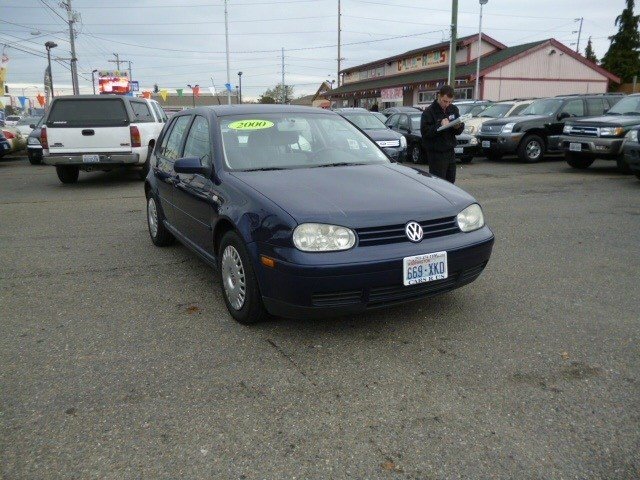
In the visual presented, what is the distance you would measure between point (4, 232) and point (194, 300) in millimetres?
4105

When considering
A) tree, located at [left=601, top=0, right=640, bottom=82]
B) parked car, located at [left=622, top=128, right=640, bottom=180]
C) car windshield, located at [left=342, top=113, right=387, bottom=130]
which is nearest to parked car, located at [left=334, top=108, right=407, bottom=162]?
car windshield, located at [left=342, top=113, right=387, bottom=130]

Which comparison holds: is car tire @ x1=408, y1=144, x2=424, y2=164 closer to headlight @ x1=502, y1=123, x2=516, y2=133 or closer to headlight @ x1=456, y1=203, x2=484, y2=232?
headlight @ x1=502, y1=123, x2=516, y2=133

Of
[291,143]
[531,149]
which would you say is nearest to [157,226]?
[291,143]

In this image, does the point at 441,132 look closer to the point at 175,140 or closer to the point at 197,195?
the point at 175,140

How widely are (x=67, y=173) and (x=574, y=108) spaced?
42.3ft

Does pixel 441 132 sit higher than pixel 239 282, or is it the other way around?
pixel 441 132

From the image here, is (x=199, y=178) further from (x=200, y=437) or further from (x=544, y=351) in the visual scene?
(x=544, y=351)

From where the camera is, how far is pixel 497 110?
677 inches

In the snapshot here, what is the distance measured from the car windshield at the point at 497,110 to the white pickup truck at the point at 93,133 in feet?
35.7

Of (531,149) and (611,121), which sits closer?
(611,121)

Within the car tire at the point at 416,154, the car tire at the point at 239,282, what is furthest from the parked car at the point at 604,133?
the car tire at the point at 239,282

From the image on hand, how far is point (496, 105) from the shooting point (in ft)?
57.2

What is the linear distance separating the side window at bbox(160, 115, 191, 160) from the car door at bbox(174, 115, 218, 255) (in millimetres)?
201

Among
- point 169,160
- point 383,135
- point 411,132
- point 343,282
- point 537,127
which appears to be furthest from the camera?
point 411,132
